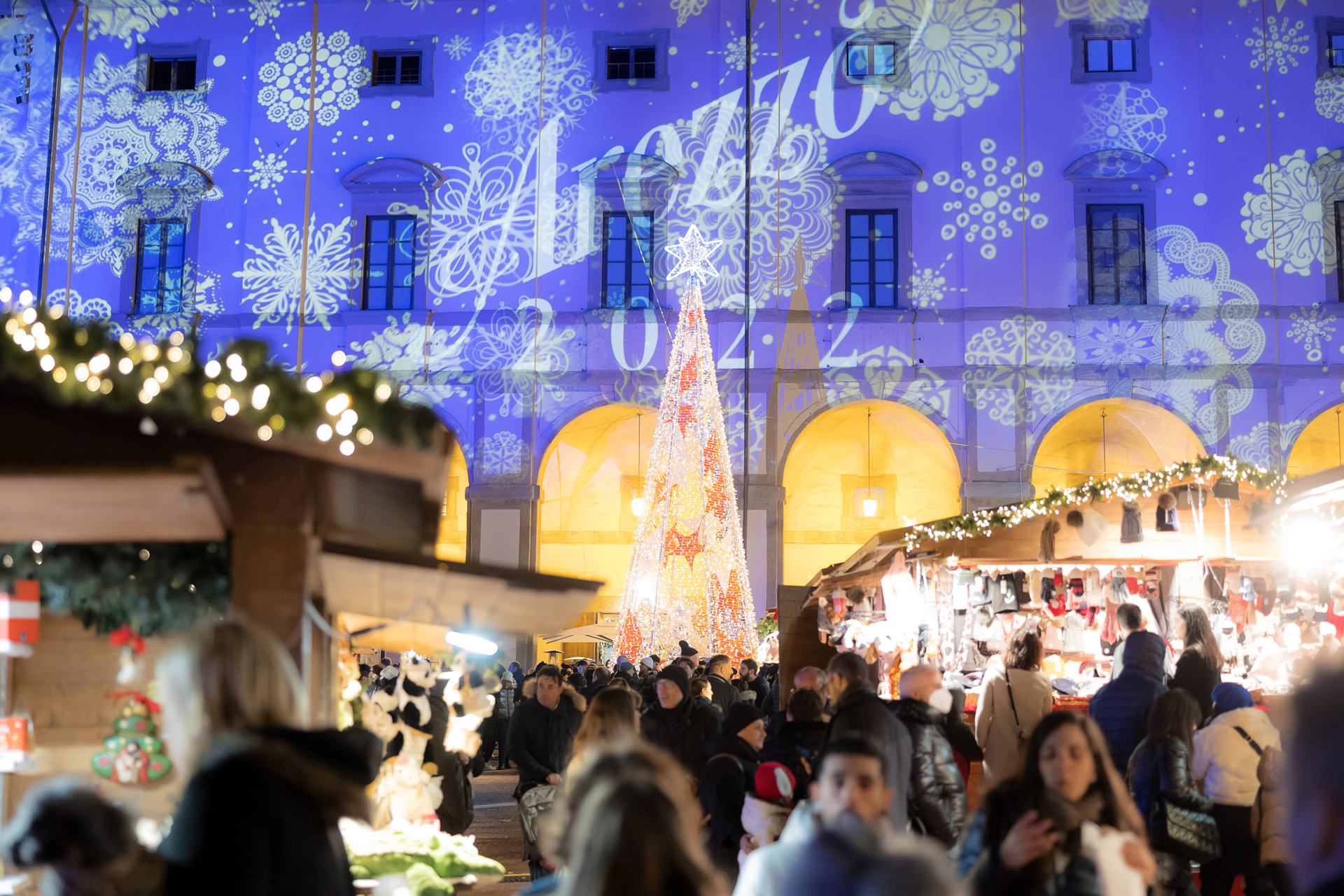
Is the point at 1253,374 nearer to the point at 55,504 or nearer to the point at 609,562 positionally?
the point at 609,562

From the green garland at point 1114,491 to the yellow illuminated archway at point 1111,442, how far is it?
11955 mm

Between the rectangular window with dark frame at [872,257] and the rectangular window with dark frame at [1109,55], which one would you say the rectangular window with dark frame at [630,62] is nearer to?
the rectangular window with dark frame at [872,257]

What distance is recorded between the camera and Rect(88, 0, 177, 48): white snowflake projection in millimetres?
25516

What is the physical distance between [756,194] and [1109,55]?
23.5ft

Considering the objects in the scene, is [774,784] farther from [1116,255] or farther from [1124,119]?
[1124,119]

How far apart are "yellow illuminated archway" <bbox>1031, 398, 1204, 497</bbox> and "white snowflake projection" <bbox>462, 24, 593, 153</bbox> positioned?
432 inches

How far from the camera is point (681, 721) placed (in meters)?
7.84

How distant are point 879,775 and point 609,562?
84.6ft

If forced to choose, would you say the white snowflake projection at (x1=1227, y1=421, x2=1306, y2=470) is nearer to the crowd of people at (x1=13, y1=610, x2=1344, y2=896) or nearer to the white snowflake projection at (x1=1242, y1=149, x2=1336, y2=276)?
the white snowflake projection at (x1=1242, y1=149, x2=1336, y2=276)

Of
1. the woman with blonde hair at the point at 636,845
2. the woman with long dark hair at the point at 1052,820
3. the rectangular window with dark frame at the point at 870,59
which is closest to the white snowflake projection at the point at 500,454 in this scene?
the rectangular window with dark frame at the point at 870,59

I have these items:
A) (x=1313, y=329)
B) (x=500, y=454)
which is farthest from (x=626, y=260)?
(x=1313, y=329)

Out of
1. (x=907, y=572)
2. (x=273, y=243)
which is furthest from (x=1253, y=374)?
(x=273, y=243)

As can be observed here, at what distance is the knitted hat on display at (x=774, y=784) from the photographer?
5.49 m

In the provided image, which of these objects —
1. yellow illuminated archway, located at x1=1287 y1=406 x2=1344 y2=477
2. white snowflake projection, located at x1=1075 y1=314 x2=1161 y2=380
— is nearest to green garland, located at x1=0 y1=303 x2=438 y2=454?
white snowflake projection, located at x1=1075 y1=314 x2=1161 y2=380
